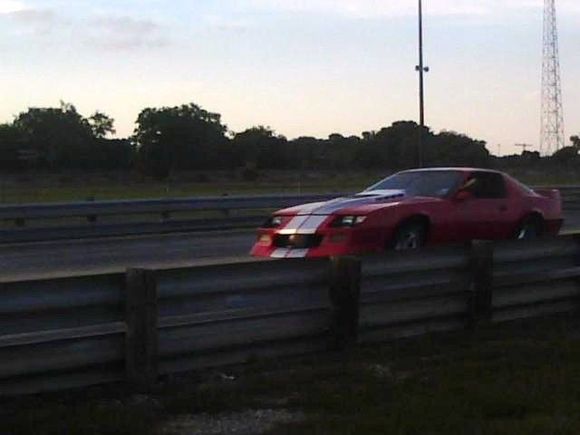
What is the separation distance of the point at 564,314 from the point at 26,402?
18.0ft

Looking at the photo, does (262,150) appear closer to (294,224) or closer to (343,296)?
(294,224)

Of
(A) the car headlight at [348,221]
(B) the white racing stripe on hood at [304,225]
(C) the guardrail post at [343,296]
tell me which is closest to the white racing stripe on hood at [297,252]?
(B) the white racing stripe on hood at [304,225]

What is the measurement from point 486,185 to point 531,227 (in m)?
1.04

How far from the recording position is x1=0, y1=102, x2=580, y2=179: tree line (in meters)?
56.9

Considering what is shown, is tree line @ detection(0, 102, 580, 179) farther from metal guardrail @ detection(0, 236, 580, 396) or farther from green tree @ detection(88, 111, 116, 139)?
metal guardrail @ detection(0, 236, 580, 396)

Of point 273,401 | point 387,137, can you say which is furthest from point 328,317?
point 387,137

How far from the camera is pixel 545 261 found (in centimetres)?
1102

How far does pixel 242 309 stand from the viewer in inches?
326

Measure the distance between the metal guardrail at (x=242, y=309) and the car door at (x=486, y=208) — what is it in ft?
14.8

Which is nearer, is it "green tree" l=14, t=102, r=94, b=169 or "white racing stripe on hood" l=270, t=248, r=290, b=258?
"white racing stripe on hood" l=270, t=248, r=290, b=258

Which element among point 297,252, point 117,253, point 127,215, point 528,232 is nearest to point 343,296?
point 297,252

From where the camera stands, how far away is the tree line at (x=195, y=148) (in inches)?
2240

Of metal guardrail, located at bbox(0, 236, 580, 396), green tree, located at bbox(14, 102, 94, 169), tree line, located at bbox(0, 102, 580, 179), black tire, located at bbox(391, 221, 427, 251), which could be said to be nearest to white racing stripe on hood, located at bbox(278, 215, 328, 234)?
black tire, located at bbox(391, 221, 427, 251)

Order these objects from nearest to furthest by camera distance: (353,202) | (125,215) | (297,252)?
(297,252) < (353,202) < (125,215)
